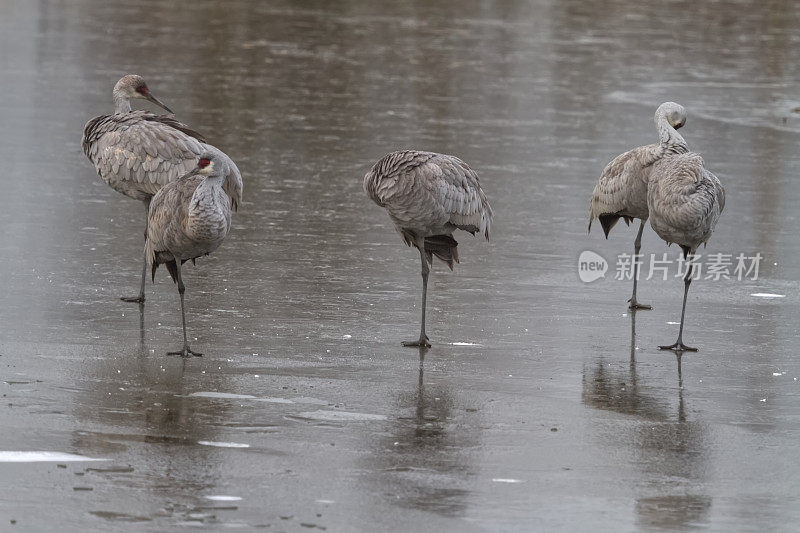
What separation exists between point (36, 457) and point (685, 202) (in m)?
5.01

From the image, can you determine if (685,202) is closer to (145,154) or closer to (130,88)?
(145,154)

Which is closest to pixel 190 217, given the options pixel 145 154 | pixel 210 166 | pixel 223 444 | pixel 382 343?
pixel 210 166

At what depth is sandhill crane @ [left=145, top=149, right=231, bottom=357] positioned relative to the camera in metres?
9.68

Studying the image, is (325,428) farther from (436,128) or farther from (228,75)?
(228,75)

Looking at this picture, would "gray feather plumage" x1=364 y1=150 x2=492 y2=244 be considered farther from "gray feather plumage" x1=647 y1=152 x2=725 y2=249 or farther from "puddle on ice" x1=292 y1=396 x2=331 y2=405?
"puddle on ice" x1=292 y1=396 x2=331 y2=405

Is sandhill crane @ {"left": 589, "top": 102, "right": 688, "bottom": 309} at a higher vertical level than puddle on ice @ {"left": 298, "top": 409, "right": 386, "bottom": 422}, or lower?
higher

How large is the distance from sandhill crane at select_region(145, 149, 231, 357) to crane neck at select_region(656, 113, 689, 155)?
3.45 m

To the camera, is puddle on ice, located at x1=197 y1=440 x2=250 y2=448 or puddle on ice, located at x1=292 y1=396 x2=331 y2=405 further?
puddle on ice, located at x1=292 y1=396 x2=331 y2=405

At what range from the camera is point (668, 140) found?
11.8 m

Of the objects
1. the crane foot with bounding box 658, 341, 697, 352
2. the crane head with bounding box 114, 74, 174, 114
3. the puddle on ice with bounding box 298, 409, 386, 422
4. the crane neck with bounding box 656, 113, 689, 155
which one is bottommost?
the puddle on ice with bounding box 298, 409, 386, 422

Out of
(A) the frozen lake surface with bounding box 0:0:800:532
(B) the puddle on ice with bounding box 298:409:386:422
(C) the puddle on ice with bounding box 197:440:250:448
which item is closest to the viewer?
(A) the frozen lake surface with bounding box 0:0:800:532

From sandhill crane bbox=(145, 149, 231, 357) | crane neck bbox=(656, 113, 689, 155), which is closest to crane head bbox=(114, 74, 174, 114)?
sandhill crane bbox=(145, 149, 231, 357)

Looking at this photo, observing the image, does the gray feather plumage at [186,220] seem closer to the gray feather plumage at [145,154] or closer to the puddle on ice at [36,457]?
the gray feather plumage at [145,154]

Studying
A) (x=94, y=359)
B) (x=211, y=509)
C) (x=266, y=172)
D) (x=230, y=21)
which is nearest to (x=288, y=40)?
(x=230, y=21)
